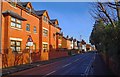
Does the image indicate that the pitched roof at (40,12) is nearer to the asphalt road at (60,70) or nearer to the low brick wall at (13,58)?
the low brick wall at (13,58)

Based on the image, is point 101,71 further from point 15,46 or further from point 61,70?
point 15,46

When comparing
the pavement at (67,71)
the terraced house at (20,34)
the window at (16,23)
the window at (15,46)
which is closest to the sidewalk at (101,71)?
the pavement at (67,71)

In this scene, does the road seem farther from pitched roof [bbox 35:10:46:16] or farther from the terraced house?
pitched roof [bbox 35:10:46:16]

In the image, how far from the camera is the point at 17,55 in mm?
34188

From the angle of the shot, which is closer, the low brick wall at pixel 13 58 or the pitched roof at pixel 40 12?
the low brick wall at pixel 13 58

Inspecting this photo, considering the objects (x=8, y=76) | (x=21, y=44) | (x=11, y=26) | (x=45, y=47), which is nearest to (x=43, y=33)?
(x=45, y=47)

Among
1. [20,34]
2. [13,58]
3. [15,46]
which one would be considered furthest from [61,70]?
[20,34]

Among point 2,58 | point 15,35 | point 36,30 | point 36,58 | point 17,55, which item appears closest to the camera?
point 2,58

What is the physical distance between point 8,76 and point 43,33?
3729 cm

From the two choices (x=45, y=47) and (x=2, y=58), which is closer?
(x=2, y=58)

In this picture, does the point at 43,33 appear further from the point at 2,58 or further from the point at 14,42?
the point at 2,58

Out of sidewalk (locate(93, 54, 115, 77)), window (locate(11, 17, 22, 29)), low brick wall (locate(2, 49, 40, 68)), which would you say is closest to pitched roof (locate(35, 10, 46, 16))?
window (locate(11, 17, 22, 29))

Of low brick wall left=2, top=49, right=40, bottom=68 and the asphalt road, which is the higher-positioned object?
low brick wall left=2, top=49, right=40, bottom=68

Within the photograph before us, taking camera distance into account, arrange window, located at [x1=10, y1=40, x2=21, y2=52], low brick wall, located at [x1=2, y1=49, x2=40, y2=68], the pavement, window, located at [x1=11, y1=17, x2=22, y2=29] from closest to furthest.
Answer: the pavement
low brick wall, located at [x1=2, y1=49, x2=40, y2=68]
window, located at [x1=11, y1=17, x2=22, y2=29]
window, located at [x1=10, y1=40, x2=21, y2=52]
